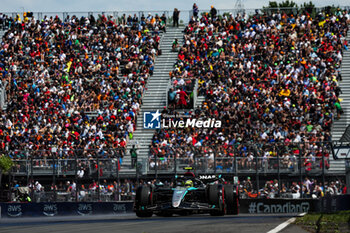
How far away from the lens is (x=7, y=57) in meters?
46.1

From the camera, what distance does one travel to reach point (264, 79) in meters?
39.7

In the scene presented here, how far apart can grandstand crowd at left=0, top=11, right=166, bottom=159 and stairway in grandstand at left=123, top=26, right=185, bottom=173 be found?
0.50 meters

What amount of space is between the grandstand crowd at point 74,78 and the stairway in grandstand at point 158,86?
19.9 inches


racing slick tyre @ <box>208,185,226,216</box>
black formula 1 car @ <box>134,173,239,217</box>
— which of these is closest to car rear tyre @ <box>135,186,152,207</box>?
black formula 1 car @ <box>134,173,239,217</box>

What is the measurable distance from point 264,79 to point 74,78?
12.0 meters

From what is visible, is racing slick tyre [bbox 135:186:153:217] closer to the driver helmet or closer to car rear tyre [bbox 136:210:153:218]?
car rear tyre [bbox 136:210:153:218]

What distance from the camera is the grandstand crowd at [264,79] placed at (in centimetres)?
3594

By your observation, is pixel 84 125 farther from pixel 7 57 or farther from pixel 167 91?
pixel 7 57

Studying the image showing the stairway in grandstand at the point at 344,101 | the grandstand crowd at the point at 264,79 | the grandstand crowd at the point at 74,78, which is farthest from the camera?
the grandstand crowd at the point at 74,78

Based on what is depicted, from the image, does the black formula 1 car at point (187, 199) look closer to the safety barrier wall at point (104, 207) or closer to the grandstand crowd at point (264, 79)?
the safety barrier wall at point (104, 207)

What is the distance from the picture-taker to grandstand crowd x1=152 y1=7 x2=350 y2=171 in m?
35.9


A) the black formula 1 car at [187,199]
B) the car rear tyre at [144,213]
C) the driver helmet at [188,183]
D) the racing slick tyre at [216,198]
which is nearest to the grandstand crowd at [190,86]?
the driver helmet at [188,183]

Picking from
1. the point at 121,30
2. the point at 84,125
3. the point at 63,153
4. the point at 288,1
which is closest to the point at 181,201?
the point at 63,153

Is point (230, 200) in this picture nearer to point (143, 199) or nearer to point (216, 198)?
point (216, 198)
